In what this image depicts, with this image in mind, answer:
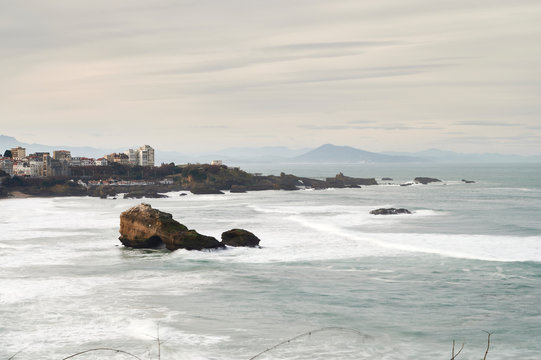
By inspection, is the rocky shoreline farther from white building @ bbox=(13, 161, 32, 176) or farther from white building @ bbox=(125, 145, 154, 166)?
white building @ bbox=(125, 145, 154, 166)

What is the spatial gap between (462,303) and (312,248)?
13412 mm

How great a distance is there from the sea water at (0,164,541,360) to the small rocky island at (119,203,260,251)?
0.76 meters

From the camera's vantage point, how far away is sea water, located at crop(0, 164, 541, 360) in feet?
46.0

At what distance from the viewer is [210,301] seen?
18438 mm

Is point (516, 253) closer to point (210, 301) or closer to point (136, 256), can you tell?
point (210, 301)

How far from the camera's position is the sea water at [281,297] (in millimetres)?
14016

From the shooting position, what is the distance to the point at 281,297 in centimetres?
1908

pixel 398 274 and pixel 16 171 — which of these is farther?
pixel 16 171

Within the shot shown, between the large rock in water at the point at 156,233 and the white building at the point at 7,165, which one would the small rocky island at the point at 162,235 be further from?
the white building at the point at 7,165

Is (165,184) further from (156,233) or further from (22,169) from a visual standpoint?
(156,233)

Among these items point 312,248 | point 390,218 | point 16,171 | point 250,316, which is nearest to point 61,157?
point 16,171

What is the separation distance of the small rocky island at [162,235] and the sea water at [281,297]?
2.50 feet

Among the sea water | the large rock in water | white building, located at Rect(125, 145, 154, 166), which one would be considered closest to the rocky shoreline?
white building, located at Rect(125, 145, 154, 166)

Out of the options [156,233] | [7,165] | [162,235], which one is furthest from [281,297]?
[7,165]
